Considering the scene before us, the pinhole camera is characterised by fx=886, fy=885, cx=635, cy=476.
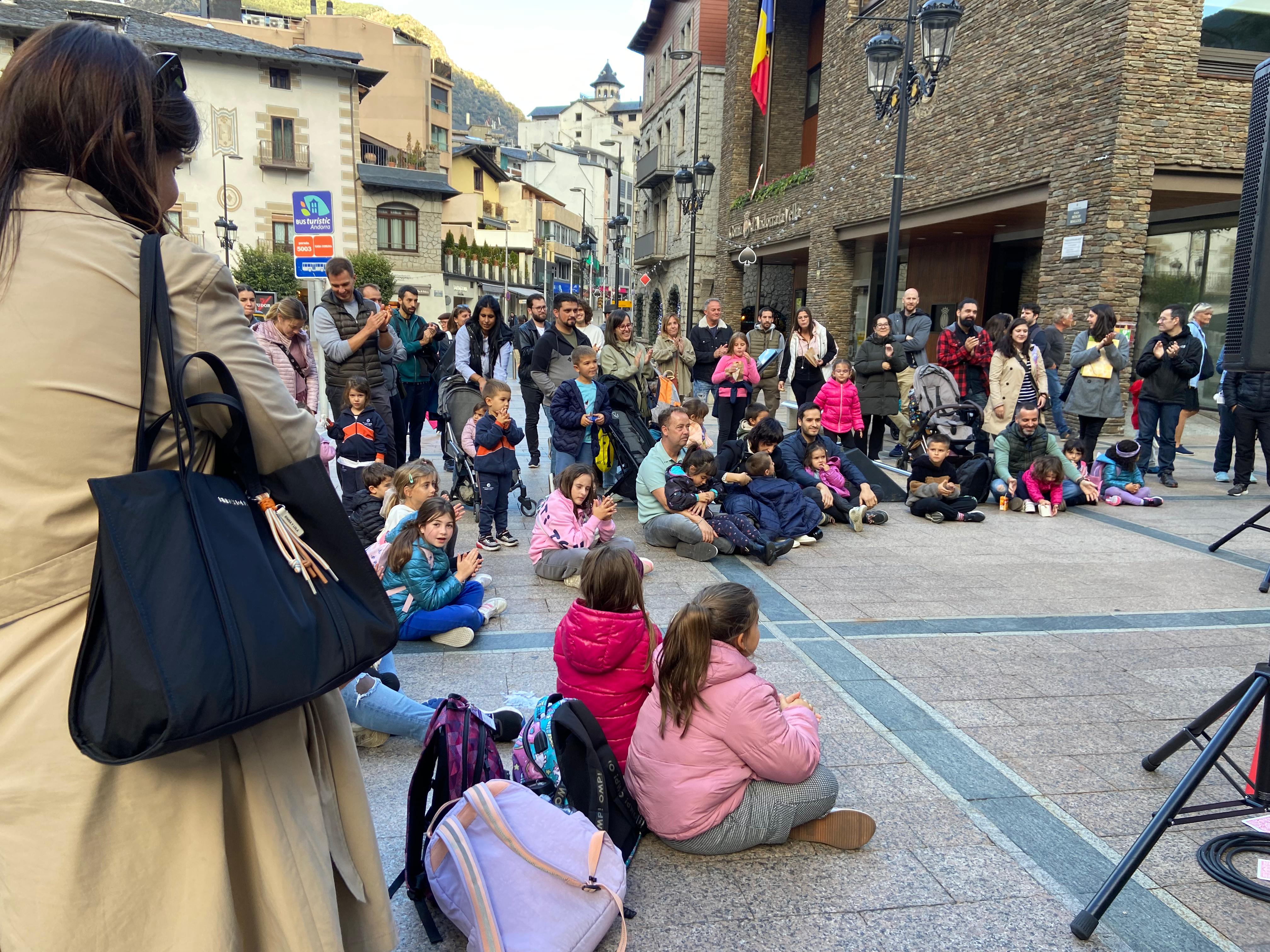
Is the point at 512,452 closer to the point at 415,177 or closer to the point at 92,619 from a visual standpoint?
the point at 92,619

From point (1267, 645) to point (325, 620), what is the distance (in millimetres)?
5681

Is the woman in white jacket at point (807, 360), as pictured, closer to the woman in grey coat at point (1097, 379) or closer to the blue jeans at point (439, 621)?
the woman in grey coat at point (1097, 379)

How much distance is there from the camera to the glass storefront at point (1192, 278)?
1522 centimetres

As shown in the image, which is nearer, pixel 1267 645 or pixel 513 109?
pixel 1267 645

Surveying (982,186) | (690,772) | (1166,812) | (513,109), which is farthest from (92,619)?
(513,109)

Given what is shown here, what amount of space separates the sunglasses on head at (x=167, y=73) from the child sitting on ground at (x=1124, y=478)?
9851 millimetres

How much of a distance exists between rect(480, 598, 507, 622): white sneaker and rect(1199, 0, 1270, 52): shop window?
1357 centimetres

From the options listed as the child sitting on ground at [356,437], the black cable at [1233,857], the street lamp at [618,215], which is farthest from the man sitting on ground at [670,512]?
the street lamp at [618,215]

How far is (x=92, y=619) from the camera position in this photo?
1258mm

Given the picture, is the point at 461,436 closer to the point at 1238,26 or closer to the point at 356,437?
the point at 356,437

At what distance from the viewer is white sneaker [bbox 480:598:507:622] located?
213 inches

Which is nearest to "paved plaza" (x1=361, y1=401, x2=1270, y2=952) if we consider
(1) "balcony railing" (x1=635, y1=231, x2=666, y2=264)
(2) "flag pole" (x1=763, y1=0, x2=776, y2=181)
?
(2) "flag pole" (x1=763, y1=0, x2=776, y2=181)

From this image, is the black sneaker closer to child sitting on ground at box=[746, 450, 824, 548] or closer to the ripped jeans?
the ripped jeans

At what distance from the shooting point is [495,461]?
7.19 metres
